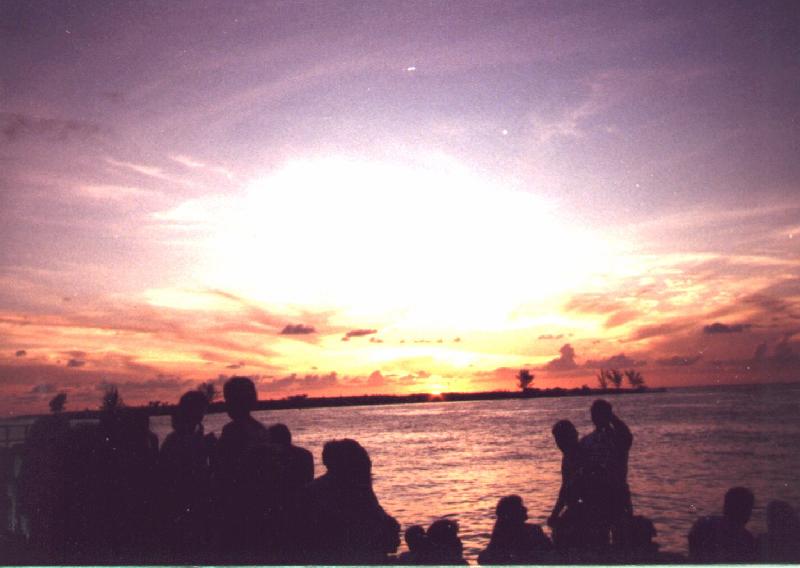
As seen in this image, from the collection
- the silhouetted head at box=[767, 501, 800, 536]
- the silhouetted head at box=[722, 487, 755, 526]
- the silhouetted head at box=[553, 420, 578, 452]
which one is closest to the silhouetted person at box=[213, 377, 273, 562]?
the silhouetted head at box=[553, 420, 578, 452]

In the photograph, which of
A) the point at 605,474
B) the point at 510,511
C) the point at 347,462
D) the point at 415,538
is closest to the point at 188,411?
the point at 347,462

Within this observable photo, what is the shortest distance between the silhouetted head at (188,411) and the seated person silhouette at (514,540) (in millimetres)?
1469

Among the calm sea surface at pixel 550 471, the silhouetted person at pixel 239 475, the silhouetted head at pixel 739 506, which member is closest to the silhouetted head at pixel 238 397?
the silhouetted person at pixel 239 475

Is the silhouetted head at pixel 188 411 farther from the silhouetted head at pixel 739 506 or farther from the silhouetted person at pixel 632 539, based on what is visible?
the silhouetted head at pixel 739 506

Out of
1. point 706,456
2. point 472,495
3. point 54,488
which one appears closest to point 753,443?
point 706,456

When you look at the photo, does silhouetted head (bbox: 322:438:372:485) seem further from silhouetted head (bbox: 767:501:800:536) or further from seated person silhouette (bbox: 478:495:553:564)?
silhouetted head (bbox: 767:501:800:536)

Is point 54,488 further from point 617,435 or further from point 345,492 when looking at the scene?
point 617,435

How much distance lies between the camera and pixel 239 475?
2666mm

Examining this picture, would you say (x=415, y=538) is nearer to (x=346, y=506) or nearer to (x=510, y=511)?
(x=510, y=511)

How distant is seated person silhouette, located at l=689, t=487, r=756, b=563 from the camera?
2.88 metres

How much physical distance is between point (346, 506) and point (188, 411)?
0.84m

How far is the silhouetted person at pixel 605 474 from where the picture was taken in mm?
3355

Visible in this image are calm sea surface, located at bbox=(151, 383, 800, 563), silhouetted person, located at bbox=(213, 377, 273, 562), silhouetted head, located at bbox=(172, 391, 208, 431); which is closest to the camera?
silhouetted person, located at bbox=(213, 377, 273, 562)

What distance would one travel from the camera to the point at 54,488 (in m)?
3.16
